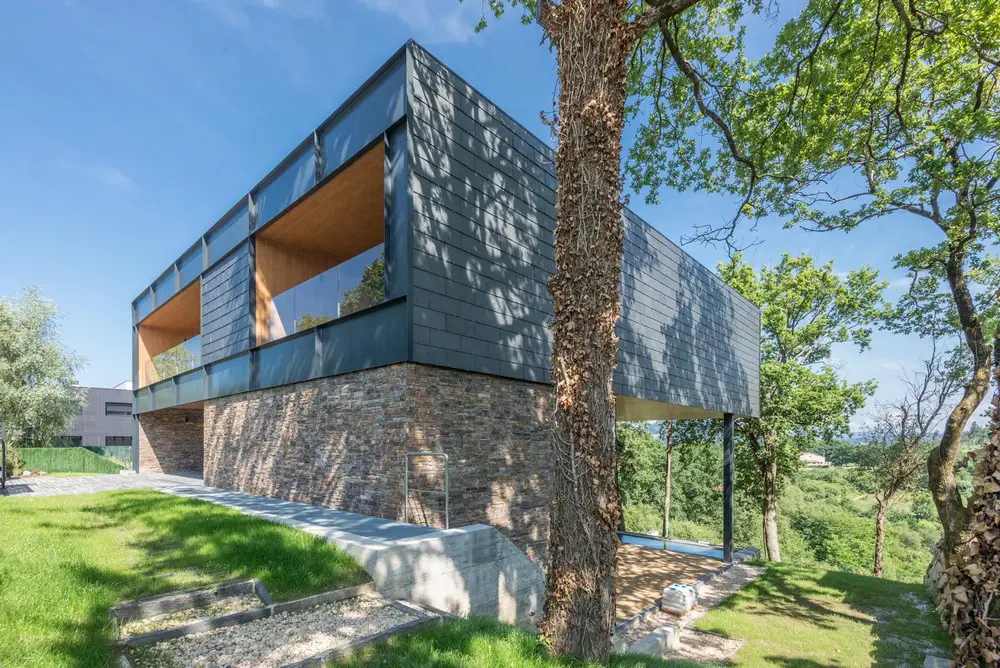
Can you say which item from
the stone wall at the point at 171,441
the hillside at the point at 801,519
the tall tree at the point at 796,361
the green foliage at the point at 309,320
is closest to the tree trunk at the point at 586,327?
the green foliage at the point at 309,320

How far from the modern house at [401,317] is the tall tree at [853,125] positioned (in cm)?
239

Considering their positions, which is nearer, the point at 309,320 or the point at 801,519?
the point at 309,320

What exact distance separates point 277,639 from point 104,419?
40.1 metres

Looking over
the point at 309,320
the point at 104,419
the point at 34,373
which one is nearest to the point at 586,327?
the point at 309,320

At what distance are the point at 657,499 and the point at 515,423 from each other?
2728 cm

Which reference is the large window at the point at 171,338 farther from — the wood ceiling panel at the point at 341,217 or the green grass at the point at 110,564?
the green grass at the point at 110,564

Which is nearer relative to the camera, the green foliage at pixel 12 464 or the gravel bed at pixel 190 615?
the gravel bed at pixel 190 615

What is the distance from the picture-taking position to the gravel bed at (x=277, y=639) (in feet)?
10.1

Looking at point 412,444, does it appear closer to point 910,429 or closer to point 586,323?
point 586,323

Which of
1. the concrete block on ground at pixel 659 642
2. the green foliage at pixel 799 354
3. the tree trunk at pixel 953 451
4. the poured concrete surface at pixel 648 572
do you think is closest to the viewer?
the concrete block on ground at pixel 659 642

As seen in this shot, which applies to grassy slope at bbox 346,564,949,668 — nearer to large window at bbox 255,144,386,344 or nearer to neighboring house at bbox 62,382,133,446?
large window at bbox 255,144,386,344

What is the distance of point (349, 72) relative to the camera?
300 inches

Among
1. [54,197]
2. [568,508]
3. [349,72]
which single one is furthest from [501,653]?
[54,197]

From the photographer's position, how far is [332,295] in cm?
857
